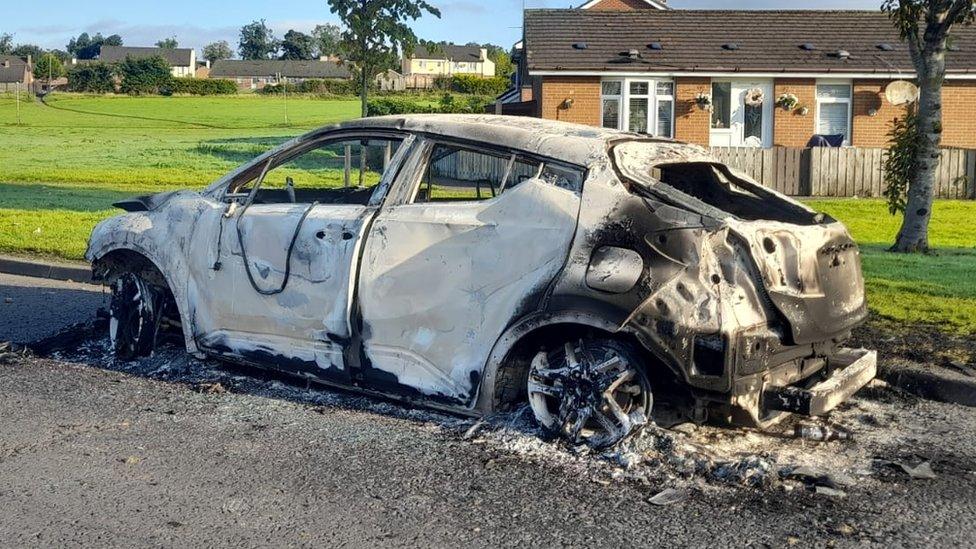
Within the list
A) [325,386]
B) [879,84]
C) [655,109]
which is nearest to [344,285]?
[325,386]

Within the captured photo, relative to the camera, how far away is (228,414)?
19.5 feet

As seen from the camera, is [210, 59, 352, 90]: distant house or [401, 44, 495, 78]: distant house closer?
[210, 59, 352, 90]: distant house

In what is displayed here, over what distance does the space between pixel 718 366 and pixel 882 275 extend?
19.8ft

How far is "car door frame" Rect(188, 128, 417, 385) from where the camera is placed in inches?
232

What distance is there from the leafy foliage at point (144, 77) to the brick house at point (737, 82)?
68.9 meters

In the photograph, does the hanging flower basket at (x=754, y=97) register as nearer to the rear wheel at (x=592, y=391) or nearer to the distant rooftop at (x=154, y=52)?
the rear wheel at (x=592, y=391)

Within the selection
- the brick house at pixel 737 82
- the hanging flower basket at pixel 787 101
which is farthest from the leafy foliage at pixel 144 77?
the hanging flower basket at pixel 787 101

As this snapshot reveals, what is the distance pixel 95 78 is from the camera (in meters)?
93.8

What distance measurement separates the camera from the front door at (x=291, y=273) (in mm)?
5945

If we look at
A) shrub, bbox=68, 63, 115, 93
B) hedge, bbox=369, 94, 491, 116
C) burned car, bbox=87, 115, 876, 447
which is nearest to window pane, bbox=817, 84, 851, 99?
hedge, bbox=369, 94, 491, 116

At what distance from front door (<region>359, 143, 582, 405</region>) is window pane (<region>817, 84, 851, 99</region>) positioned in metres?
26.3

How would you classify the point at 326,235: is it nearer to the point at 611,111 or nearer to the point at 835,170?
the point at 835,170

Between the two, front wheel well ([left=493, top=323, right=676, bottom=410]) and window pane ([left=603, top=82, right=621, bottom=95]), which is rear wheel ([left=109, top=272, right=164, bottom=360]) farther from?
window pane ([left=603, top=82, right=621, bottom=95])

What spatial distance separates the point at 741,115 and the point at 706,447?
26.5 metres
